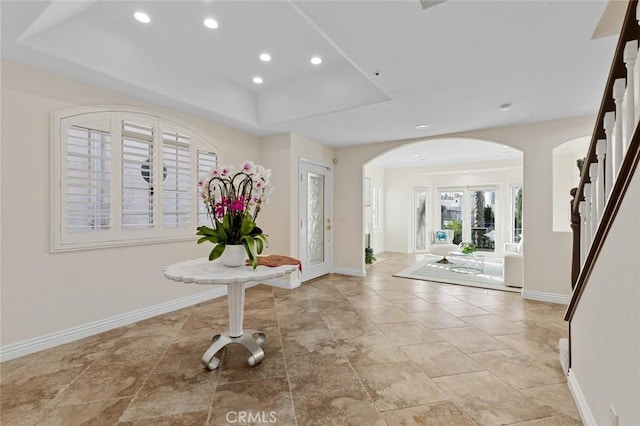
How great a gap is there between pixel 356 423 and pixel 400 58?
2711mm

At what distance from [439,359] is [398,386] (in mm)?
586

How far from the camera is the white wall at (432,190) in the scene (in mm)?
7730

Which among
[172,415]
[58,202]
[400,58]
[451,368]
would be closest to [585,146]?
[400,58]

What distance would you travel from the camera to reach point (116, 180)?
2.99 m

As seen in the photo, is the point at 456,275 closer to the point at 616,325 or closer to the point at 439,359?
the point at 439,359

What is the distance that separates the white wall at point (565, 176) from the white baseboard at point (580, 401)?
2794 millimetres

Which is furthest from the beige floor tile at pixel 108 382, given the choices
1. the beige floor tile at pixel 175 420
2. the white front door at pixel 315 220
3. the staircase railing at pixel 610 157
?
the staircase railing at pixel 610 157

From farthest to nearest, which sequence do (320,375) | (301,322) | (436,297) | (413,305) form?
(436,297)
(413,305)
(301,322)
(320,375)

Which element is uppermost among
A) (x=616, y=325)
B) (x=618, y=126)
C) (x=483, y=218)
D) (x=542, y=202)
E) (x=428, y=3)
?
(x=428, y=3)

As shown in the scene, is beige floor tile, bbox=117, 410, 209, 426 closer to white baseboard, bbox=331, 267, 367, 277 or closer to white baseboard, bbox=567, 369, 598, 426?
white baseboard, bbox=567, 369, 598, 426

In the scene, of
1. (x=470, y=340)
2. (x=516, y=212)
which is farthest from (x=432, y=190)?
(x=470, y=340)

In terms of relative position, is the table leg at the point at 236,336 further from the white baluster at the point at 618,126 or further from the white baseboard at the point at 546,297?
the white baseboard at the point at 546,297

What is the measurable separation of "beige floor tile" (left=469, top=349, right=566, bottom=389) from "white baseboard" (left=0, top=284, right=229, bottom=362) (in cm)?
334

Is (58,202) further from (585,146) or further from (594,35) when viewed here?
(585,146)
